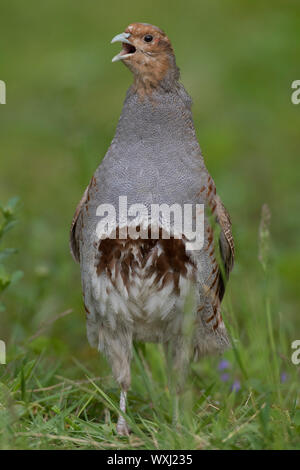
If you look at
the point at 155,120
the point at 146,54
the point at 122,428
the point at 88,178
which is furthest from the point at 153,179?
Answer: the point at 88,178

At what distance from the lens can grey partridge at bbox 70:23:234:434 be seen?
3.81 metres

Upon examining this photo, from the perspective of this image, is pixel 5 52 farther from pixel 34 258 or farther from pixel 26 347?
pixel 26 347

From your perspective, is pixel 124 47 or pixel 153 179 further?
pixel 124 47

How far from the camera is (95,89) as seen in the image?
10.6 m

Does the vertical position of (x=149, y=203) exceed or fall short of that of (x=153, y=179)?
it falls short

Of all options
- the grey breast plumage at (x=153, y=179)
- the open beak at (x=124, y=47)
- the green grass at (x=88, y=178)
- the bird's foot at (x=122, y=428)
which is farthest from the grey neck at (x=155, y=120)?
the bird's foot at (x=122, y=428)

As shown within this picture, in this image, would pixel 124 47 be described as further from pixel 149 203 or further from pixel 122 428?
pixel 122 428

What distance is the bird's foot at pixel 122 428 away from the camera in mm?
3659

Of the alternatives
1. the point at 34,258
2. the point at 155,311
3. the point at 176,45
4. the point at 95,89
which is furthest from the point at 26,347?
the point at 176,45

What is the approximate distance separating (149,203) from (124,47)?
74 cm

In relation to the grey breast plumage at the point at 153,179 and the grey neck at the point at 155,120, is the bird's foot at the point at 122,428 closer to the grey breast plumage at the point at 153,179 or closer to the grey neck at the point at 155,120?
the grey breast plumage at the point at 153,179

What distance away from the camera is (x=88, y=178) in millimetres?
5211
